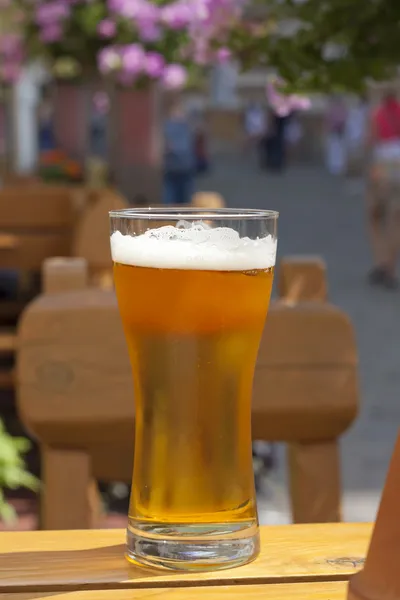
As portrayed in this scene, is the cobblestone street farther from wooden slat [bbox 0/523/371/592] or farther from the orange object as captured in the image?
the orange object

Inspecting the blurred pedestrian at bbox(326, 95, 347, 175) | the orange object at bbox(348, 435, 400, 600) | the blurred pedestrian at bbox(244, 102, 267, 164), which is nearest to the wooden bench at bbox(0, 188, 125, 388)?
→ the orange object at bbox(348, 435, 400, 600)

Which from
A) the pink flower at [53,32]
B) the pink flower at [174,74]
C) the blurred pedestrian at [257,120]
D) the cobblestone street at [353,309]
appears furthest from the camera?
the blurred pedestrian at [257,120]

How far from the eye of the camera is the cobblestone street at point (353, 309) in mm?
4152

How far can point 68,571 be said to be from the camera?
2.89ft

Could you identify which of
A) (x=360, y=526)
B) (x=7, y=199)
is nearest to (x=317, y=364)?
(x=360, y=526)

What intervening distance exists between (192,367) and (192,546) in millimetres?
147

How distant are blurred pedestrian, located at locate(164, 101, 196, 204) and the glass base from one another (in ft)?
38.5

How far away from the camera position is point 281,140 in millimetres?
30234

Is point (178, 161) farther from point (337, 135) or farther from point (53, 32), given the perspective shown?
point (337, 135)

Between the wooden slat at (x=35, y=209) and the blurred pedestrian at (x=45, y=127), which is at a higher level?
the blurred pedestrian at (x=45, y=127)

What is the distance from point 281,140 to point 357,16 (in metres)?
28.9

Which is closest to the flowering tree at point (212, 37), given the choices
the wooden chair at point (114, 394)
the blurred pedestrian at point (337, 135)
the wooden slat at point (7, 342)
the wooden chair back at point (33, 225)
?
the wooden chair at point (114, 394)

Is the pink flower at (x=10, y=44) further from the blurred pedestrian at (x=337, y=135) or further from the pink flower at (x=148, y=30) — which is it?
the blurred pedestrian at (x=337, y=135)

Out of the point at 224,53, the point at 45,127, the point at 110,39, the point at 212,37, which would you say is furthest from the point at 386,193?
the point at 45,127
